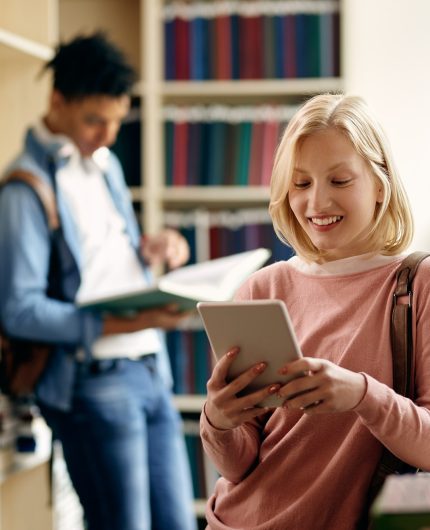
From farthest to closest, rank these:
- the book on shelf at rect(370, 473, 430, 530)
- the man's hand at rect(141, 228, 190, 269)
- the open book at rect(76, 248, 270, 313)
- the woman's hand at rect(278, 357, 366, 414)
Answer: the man's hand at rect(141, 228, 190, 269) → the open book at rect(76, 248, 270, 313) → the woman's hand at rect(278, 357, 366, 414) → the book on shelf at rect(370, 473, 430, 530)

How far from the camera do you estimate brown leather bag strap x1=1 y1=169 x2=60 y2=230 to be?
232cm

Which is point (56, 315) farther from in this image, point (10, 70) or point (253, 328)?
point (253, 328)

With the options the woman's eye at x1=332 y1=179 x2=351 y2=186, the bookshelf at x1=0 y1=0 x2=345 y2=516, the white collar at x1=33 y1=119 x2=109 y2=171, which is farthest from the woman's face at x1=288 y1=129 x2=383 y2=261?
the bookshelf at x1=0 y1=0 x2=345 y2=516

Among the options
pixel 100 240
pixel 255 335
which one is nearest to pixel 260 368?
pixel 255 335

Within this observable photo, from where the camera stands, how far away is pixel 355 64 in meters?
3.11

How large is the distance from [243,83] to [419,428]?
7.23 feet

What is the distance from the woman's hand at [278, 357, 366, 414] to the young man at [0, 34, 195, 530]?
4.03 ft

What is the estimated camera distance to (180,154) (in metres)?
3.23

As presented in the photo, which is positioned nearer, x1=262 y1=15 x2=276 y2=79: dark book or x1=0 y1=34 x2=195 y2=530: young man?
x1=0 y1=34 x2=195 y2=530: young man

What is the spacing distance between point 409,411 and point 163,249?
5.03ft

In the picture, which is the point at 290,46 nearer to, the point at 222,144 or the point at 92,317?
the point at 222,144

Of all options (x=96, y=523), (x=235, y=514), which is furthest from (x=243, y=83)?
(x=235, y=514)

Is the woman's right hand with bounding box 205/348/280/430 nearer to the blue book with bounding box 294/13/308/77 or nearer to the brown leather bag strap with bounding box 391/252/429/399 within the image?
the brown leather bag strap with bounding box 391/252/429/399

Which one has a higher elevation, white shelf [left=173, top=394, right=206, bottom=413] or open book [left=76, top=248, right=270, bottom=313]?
open book [left=76, top=248, right=270, bottom=313]
